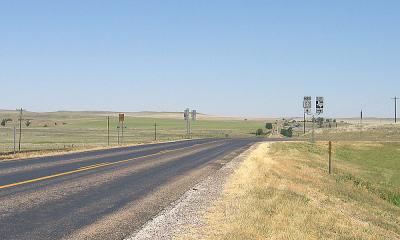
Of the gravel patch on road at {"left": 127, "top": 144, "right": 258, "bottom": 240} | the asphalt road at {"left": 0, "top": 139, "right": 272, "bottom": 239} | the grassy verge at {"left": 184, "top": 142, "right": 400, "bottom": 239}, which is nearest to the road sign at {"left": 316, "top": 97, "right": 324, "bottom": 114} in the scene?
the grassy verge at {"left": 184, "top": 142, "right": 400, "bottom": 239}

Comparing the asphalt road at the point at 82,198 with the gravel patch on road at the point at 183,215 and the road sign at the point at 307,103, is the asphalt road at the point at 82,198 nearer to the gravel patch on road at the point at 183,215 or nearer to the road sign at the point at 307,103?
the gravel patch on road at the point at 183,215

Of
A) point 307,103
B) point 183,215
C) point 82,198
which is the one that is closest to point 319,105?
point 307,103

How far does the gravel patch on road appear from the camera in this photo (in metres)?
9.25

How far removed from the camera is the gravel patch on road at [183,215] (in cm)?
925

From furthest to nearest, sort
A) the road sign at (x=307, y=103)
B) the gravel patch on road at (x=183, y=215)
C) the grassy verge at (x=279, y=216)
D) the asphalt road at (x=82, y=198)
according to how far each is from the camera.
→ the road sign at (x=307, y=103) → the grassy verge at (x=279, y=216) → the asphalt road at (x=82, y=198) → the gravel patch on road at (x=183, y=215)

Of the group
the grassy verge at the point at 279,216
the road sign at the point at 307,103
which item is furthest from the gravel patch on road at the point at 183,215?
the road sign at the point at 307,103

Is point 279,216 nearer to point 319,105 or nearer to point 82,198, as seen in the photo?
point 82,198

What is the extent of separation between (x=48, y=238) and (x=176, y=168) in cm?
1511

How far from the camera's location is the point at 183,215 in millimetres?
11195

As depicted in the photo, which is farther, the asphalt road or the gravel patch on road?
the asphalt road

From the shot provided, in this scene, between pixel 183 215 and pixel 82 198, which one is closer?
pixel 183 215

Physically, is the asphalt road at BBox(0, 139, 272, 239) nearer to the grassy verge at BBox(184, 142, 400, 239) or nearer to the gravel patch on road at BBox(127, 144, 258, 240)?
the gravel patch on road at BBox(127, 144, 258, 240)

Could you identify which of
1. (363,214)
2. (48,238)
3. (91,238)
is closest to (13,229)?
(48,238)

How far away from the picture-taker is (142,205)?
1251cm
